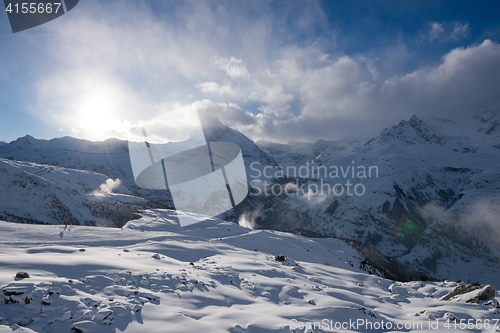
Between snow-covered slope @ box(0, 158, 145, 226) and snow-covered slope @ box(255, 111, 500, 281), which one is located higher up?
snow-covered slope @ box(0, 158, 145, 226)

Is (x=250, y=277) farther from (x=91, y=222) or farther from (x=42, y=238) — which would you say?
(x=91, y=222)

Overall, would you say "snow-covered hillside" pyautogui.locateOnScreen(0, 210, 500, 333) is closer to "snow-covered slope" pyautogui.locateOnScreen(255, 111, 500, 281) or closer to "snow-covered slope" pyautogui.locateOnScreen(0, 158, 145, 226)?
"snow-covered slope" pyautogui.locateOnScreen(0, 158, 145, 226)

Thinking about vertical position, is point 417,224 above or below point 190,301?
below

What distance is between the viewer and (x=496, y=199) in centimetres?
14075

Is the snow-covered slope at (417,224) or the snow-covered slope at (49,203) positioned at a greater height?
the snow-covered slope at (49,203)

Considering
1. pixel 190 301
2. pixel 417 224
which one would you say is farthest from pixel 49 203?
pixel 417 224

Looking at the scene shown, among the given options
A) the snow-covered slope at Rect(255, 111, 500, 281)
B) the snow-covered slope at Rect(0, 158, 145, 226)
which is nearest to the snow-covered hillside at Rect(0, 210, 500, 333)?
the snow-covered slope at Rect(0, 158, 145, 226)

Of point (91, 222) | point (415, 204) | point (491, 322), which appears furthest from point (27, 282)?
point (415, 204)

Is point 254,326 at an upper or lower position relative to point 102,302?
lower

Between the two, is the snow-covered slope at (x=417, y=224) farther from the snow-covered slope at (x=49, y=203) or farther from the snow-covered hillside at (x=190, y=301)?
the snow-covered hillside at (x=190, y=301)

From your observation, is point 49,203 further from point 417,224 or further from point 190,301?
point 417,224

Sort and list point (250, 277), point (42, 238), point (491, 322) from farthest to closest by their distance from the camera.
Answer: point (42, 238) → point (250, 277) → point (491, 322)

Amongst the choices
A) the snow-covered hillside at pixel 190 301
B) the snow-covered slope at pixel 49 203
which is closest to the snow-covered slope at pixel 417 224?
the snow-covered slope at pixel 49 203

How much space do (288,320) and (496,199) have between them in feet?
684
